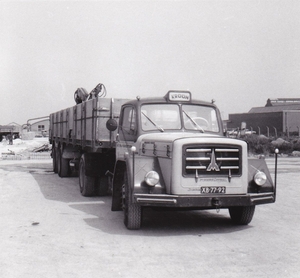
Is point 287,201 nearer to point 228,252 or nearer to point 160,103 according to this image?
point 160,103

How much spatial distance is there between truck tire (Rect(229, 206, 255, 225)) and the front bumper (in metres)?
0.54

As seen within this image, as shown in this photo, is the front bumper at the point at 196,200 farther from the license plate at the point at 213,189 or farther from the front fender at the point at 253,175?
the front fender at the point at 253,175

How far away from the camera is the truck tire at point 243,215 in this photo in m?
7.58

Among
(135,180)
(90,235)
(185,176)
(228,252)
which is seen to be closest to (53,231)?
(90,235)

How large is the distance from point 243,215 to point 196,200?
131 centimetres

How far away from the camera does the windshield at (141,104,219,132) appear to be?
809 centimetres

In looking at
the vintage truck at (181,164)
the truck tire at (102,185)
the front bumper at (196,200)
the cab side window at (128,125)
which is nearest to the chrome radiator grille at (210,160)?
the vintage truck at (181,164)

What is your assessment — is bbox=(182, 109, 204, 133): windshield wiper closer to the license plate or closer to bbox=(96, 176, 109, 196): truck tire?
the license plate

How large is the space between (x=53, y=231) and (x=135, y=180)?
59.9 inches

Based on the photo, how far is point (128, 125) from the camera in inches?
339

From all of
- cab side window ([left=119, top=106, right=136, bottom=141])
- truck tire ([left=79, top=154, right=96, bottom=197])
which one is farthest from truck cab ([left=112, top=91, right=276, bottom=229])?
truck tire ([left=79, top=154, right=96, bottom=197])

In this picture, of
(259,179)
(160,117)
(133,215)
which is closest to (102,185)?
(160,117)

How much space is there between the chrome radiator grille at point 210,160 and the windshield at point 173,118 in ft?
4.00

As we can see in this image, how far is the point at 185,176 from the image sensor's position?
683 cm
